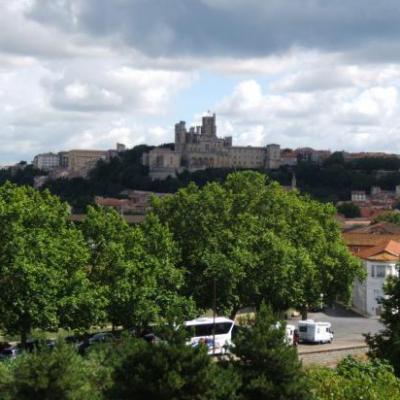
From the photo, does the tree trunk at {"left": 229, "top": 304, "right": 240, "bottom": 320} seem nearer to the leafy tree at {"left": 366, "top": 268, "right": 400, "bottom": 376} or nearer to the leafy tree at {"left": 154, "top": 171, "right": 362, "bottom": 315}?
the leafy tree at {"left": 154, "top": 171, "right": 362, "bottom": 315}

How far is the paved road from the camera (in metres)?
56.1

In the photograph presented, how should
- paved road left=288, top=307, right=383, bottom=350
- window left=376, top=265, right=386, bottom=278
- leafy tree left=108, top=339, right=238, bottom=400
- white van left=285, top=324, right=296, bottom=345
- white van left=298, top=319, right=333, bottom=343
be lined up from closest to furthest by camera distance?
leafy tree left=108, top=339, right=238, bottom=400 < white van left=285, top=324, right=296, bottom=345 < white van left=298, top=319, right=333, bottom=343 < paved road left=288, top=307, right=383, bottom=350 < window left=376, top=265, right=386, bottom=278

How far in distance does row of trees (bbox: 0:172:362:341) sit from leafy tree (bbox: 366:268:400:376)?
338 inches

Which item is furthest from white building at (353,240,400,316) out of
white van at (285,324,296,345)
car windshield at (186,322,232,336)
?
car windshield at (186,322,232,336)

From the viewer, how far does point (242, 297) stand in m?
50.5

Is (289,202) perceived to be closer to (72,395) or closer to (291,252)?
(291,252)

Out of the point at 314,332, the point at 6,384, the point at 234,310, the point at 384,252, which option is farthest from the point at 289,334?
the point at 384,252

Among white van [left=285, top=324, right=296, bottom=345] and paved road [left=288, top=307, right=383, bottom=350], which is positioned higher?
white van [left=285, top=324, right=296, bottom=345]

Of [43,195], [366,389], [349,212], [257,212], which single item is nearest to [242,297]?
[257,212]

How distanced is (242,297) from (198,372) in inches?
1094

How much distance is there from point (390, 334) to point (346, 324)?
29.9 meters

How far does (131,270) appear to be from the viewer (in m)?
42.9

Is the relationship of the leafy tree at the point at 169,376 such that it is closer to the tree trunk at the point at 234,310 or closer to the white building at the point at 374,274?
the tree trunk at the point at 234,310

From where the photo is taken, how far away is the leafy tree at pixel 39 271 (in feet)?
125
